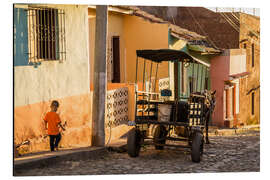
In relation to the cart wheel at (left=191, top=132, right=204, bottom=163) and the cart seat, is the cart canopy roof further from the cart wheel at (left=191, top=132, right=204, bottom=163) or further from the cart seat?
the cart wheel at (left=191, top=132, right=204, bottom=163)

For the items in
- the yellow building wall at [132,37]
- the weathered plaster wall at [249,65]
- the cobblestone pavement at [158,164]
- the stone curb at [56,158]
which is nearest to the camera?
the stone curb at [56,158]

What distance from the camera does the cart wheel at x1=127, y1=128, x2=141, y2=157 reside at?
31.1 feet

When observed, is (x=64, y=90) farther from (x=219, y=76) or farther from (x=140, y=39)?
(x=219, y=76)

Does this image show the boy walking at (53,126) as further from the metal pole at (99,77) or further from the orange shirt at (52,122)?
the metal pole at (99,77)

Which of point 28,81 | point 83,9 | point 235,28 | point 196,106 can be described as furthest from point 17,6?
point 235,28

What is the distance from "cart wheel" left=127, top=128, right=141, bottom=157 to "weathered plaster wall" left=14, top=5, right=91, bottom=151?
51.5 inches

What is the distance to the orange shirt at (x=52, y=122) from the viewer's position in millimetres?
9375

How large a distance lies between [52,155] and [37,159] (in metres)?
0.49

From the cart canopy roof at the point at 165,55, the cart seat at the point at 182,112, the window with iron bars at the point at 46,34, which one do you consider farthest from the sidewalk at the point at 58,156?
the cart canopy roof at the point at 165,55

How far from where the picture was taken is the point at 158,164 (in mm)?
9297

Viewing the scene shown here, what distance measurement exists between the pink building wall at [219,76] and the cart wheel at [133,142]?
33.6 feet

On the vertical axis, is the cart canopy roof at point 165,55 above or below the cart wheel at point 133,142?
above

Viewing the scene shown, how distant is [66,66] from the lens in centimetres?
1030

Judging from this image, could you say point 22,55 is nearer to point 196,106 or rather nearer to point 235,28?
point 196,106
